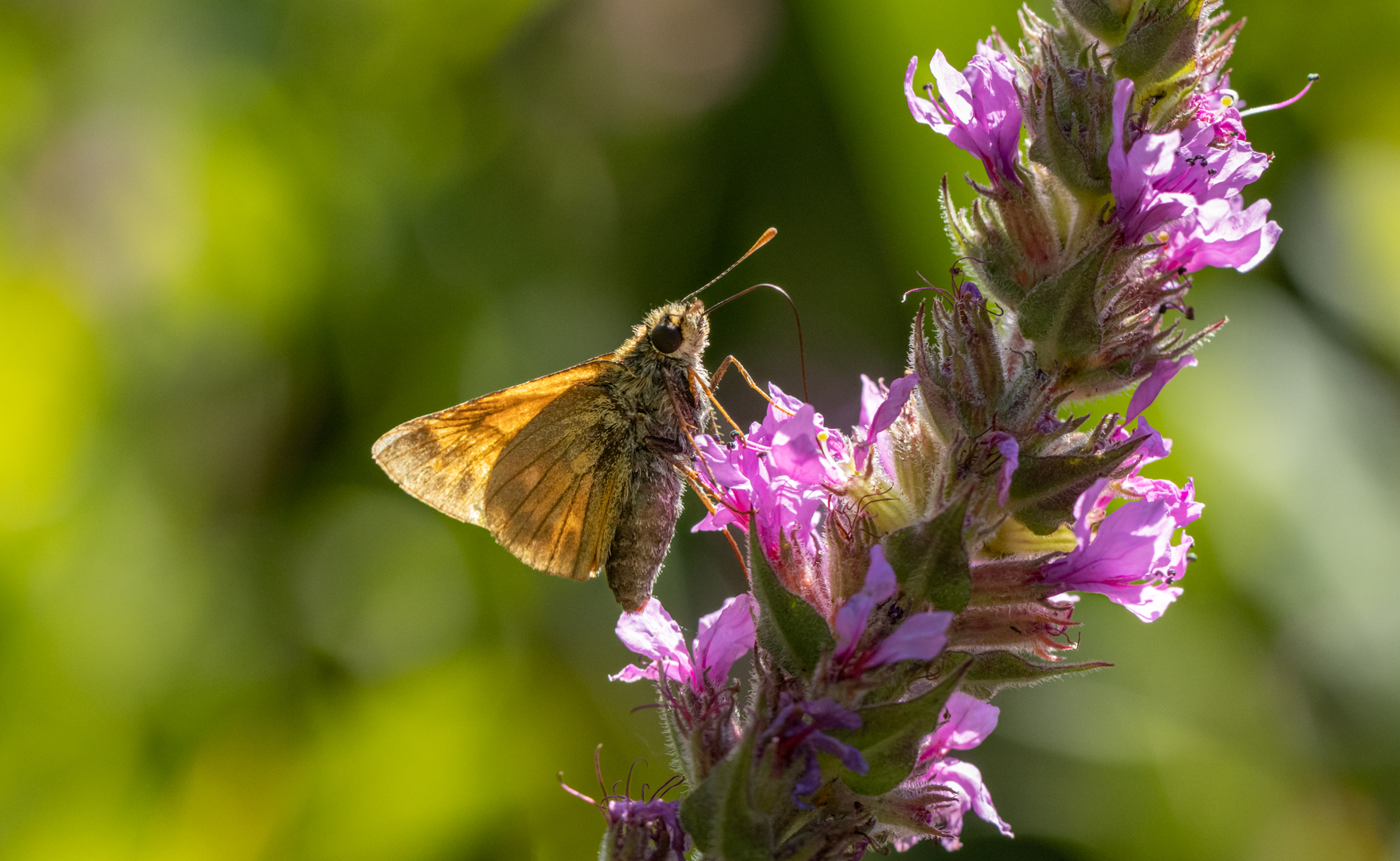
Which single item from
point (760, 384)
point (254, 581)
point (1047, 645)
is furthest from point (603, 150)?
point (1047, 645)

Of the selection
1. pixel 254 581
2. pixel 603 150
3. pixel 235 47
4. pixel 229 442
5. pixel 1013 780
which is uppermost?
pixel 235 47

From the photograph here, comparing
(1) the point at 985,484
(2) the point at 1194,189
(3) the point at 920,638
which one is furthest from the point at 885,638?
(2) the point at 1194,189

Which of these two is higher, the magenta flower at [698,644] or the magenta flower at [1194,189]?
the magenta flower at [1194,189]

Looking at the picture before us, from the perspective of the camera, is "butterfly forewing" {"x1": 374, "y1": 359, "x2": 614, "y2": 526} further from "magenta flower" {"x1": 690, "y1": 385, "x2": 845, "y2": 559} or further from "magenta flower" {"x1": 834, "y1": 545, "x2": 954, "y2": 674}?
"magenta flower" {"x1": 834, "y1": 545, "x2": 954, "y2": 674}

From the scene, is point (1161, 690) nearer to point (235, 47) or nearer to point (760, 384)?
point (760, 384)

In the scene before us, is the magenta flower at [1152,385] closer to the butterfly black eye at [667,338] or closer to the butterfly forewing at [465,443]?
the butterfly black eye at [667,338]

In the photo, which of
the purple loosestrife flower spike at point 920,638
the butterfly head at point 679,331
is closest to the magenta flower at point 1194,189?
the purple loosestrife flower spike at point 920,638
